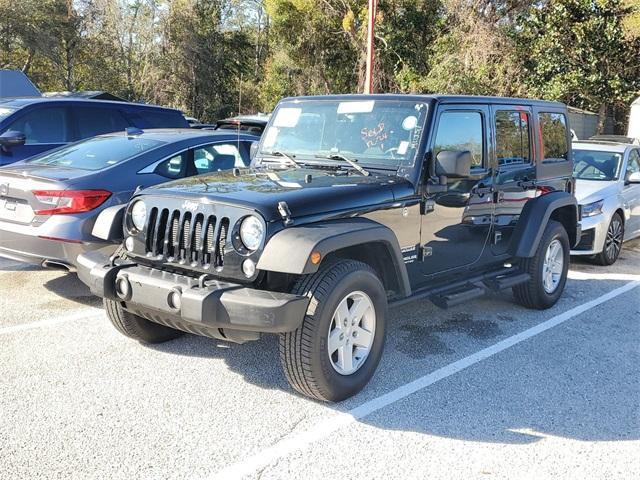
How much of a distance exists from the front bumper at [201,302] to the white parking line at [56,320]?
1.34 metres

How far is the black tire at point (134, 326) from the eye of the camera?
14.3 ft

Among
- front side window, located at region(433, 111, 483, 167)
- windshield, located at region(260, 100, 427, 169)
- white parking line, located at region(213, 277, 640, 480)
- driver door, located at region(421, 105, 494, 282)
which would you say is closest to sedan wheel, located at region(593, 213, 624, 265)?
white parking line, located at region(213, 277, 640, 480)

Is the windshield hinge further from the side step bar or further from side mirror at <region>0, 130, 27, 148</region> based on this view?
side mirror at <region>0, 130, 27, 148</region>

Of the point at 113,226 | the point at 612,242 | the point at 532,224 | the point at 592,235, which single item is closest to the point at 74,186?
the point at 113,226

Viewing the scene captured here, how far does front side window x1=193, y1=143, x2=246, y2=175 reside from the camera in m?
6.26

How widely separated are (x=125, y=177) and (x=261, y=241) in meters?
2.61

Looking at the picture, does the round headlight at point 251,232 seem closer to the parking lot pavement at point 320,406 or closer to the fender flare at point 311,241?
the fender flare at point 311,241

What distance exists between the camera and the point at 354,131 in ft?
15.1

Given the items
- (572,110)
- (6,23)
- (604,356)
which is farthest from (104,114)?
(6,23)

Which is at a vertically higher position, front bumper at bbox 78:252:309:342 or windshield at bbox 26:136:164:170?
windshield at bbox 26:136:164:170

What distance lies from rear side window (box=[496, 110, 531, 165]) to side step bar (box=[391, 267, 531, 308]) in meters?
0.97

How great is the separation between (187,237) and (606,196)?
238 inches

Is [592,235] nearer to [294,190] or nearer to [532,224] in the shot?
[532,224]

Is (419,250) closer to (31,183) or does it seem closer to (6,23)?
(31,183)
